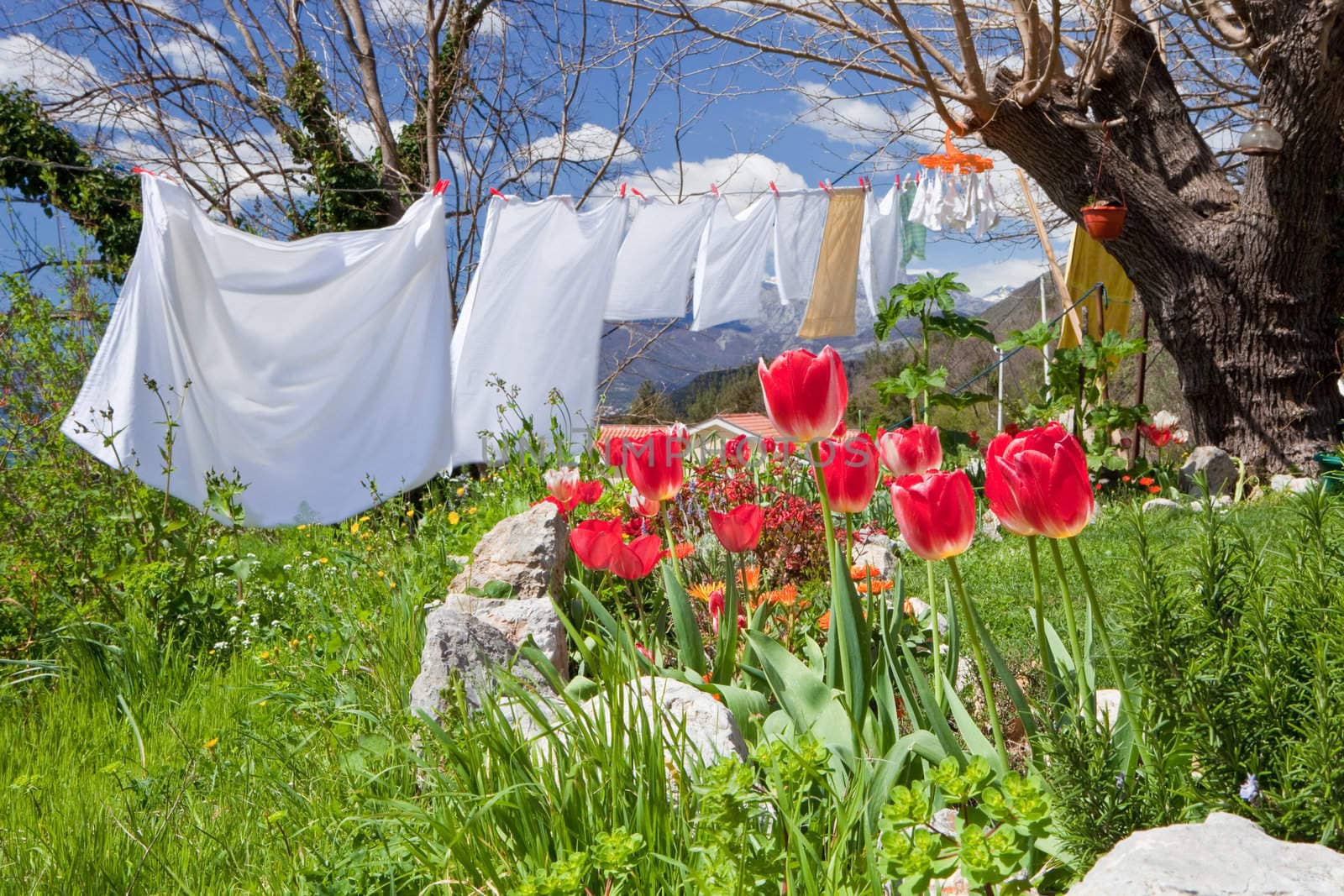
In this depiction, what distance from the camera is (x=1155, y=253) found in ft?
16.2

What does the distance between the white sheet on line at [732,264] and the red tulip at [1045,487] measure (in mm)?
4983

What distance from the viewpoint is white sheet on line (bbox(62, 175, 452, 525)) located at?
165 inches

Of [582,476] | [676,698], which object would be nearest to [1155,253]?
[582,476]

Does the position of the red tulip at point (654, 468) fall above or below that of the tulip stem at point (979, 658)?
above

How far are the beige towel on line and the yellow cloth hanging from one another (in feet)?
5.43

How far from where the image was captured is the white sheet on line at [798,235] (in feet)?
19.3

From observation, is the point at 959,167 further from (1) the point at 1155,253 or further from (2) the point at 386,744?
(2) the point at 386,744

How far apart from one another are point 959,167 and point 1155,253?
5.38 feet

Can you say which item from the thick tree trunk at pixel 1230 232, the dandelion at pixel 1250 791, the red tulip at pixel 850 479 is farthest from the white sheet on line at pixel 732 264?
the dandelion at pixel 1250 791

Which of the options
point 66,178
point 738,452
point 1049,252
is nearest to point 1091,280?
point 1049,252

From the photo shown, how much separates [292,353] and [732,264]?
105 inches

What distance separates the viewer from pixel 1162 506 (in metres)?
4.11

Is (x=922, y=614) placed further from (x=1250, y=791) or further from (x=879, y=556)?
(x=1250, y=791)

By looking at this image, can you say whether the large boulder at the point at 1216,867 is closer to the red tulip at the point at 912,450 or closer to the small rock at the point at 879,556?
the red tulip at the point at 912,450
